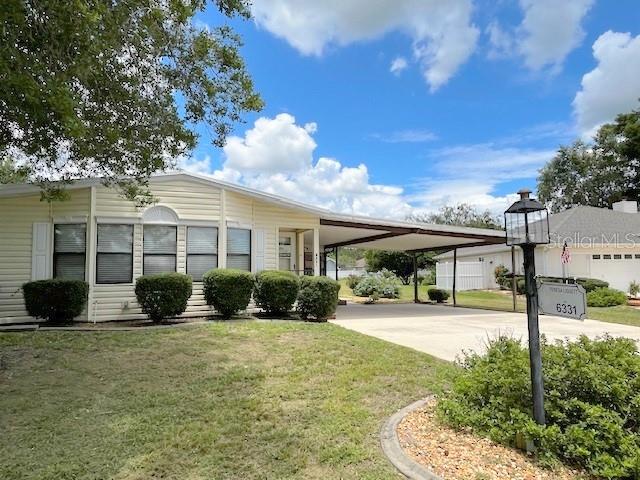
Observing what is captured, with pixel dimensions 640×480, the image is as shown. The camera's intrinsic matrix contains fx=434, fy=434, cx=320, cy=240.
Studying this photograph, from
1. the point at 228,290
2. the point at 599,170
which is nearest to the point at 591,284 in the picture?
the point at 228,290

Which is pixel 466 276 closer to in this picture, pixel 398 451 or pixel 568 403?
pixel 568 403

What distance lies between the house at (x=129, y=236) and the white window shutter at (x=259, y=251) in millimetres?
26

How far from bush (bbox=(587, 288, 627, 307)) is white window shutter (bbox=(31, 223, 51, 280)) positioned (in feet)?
59.9

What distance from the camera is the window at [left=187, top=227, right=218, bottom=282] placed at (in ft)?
34.4

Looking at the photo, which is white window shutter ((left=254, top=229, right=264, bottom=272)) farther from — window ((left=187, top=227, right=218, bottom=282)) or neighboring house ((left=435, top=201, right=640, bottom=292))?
neighboring house ((left=435, top=201, right=640, bottom=292))

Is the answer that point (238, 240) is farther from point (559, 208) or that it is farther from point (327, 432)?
point (559, 208)

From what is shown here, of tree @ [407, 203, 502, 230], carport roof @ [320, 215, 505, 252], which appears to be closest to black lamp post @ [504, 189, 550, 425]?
carport roof @ [320, 215, 505, 252]

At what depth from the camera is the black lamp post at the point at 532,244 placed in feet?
11.3

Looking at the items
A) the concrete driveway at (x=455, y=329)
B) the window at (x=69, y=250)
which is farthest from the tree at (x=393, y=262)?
the window at (x=69, y=250)

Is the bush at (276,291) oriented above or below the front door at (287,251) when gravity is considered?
below

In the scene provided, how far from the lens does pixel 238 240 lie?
436 inches

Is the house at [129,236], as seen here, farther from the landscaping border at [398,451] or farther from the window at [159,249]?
the landscaping border at [398,451]

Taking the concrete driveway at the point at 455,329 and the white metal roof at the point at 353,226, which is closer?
the concrete driveway at the point at 455,329

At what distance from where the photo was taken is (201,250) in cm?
1059
